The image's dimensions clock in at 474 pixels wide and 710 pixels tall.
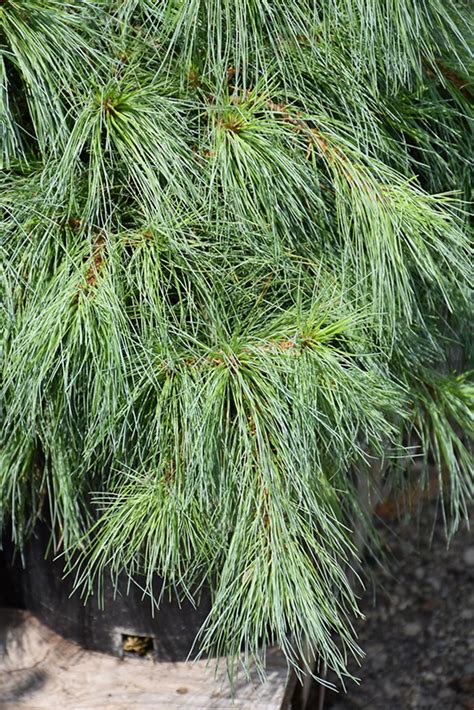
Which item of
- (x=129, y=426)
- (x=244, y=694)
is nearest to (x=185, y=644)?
(x=244, y=694)

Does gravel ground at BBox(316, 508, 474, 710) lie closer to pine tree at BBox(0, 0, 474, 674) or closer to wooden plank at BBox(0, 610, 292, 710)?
wooden plank at BBox(0, 610, 292, 710)

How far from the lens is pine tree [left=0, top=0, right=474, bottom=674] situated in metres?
0.62

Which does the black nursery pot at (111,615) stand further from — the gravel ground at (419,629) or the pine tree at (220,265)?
the gravel ground at (419,629)

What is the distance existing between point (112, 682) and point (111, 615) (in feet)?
0.20

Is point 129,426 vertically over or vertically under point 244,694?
over

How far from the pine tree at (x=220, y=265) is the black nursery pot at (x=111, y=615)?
134mm

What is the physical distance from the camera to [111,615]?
0.83m

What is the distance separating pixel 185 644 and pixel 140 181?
0.44 m

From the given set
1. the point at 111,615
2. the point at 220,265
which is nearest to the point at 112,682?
the point at 111,615

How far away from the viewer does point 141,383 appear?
64 cm

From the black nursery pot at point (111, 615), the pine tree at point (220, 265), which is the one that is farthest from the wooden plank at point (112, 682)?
the pine tree at point (220, 265)

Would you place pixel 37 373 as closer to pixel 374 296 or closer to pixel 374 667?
pixel 374 296

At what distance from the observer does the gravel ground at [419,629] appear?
1.06 metres

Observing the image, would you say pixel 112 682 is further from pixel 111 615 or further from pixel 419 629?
pixel 419 629
